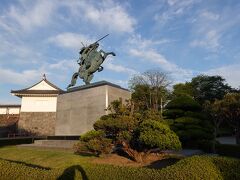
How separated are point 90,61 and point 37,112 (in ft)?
64.4

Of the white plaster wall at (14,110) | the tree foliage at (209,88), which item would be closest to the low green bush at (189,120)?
the tree foliage at (209,88)

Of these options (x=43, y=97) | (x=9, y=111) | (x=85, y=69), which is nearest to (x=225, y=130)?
(x=43, y=97)

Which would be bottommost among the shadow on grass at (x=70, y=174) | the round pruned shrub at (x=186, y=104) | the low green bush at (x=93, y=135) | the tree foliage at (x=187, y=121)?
the shadow on grass at (x=70, y=174)

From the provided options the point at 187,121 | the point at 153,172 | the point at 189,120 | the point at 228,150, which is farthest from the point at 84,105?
the point at 228,150

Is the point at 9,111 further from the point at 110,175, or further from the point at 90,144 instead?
the point at 110,175

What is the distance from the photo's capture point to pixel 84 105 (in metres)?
15.2

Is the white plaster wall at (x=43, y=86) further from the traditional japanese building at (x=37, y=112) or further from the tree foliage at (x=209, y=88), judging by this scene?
the tree foliage at (x=209, y=88)

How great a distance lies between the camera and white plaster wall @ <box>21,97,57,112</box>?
32.9m

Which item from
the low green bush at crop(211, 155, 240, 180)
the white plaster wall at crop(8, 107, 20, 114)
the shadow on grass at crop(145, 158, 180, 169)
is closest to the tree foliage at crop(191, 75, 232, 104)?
the white plaster wall at crop(8, 107, 20, 114)

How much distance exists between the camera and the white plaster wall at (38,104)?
32.9 m

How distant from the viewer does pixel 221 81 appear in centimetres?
4797

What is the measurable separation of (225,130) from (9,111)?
36.8 metres

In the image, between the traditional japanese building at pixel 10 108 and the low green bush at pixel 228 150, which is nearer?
the low green bush at pixel 228 150

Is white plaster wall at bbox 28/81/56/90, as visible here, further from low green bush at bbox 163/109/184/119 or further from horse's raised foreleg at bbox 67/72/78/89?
low green bush at bbox 163/109/184/119
